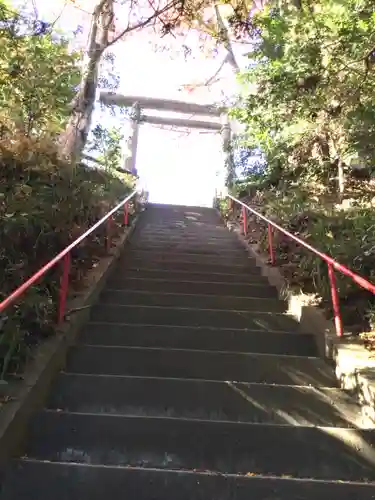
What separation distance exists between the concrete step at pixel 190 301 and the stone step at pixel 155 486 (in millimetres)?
2652

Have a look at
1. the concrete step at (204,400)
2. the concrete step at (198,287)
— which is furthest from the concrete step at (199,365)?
the concrete step at (198,287)

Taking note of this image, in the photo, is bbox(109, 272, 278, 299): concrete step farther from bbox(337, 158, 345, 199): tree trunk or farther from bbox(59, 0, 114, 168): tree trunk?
bbox(59, 0, 114, 168): tree trunk

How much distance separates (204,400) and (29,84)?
15.5 ft

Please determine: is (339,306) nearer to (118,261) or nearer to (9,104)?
(118,261)

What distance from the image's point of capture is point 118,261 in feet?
20.9

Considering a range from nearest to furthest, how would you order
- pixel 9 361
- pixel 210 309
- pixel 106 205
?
1. pixel 9 361
2. pixel 210 309
3. pixel 106 205

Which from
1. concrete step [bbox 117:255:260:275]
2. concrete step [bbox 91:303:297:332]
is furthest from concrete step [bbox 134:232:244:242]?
concrete step [bbox 91:303:297:332]

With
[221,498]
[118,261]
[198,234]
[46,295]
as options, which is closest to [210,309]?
[46,295]

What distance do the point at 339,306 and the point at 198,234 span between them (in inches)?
201

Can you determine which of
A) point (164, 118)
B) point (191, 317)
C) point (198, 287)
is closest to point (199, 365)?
point (191, 317)

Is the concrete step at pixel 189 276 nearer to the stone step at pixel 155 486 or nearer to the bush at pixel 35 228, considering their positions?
the bush at pixel 35 228

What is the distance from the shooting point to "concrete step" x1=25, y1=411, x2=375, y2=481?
2602mm

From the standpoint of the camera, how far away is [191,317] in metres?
4.52

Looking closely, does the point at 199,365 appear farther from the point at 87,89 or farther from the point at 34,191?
the point at 87,89
